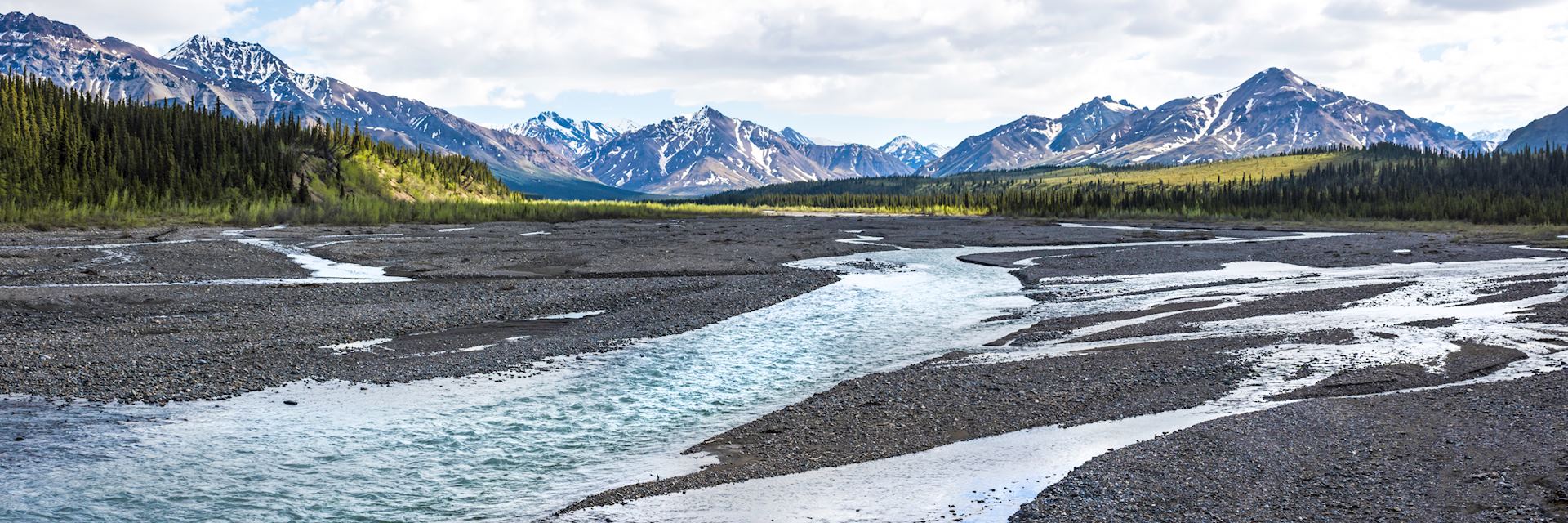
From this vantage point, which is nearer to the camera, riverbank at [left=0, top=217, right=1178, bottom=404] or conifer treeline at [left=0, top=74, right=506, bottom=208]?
riverbank at [left=0, top=217, right=1178, bottom=404]

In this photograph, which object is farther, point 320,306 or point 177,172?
point 177,172

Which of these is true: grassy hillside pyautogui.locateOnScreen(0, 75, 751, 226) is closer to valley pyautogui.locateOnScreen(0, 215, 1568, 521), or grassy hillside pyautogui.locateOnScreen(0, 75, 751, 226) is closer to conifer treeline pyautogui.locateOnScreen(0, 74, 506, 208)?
conifer treeline pyautogui.locateOnScreen(0, 74, 506, 208)

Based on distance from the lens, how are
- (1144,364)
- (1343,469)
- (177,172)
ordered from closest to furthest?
(1343,469), (1144,364), (177,172)

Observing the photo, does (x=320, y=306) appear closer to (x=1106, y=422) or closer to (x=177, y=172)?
(x=1106, y=422)

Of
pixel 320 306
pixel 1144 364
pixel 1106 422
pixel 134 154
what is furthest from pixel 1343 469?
pixel 134 154

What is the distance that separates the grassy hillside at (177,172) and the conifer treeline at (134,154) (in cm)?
10

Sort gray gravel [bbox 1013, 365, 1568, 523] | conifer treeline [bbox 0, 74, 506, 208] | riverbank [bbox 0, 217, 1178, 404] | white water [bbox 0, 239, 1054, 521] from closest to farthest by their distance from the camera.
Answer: gray gravel [bbox 1013, 365, 1568, 523]
white water [bbox 0, 239, 1054, 521]
riverbank [bbox 0, 217, 1178, 404]
conifer treeline [bbox 0, 74, 506, 208]

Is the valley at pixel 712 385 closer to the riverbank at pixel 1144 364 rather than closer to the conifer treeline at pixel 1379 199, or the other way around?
the riverbank at pixel 1144 364

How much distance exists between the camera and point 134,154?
2891 inches

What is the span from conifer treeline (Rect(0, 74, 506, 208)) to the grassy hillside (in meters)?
0.10

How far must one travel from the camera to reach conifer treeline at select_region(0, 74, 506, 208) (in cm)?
6356

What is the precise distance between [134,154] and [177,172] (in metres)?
2.93

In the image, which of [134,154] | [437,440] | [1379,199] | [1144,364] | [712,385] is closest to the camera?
[437,440]

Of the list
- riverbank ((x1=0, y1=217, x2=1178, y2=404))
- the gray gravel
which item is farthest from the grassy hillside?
the gray gravel
